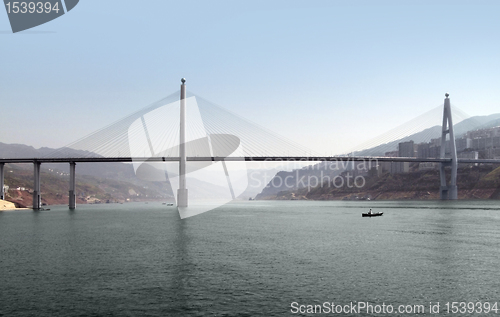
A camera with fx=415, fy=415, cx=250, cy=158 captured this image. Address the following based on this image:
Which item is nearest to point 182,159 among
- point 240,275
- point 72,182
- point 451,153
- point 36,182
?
point 72,182

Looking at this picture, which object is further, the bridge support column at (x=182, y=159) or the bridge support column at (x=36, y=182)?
the bridge support column at (x=36, y=182)

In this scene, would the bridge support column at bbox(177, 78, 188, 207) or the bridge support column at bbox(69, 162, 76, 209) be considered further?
the bridge support column at bbox(69, 162, 76, 209)

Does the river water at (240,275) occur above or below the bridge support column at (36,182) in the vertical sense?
below

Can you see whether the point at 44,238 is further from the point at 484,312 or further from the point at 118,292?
the point at 484,312

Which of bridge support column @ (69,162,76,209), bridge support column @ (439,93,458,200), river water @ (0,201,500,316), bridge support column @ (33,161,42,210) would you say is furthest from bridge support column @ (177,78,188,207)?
bridge support column @ (439,93,458,200)

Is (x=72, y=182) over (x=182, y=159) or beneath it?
beneath

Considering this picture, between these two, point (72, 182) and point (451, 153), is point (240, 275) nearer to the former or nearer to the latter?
point (72, 182)

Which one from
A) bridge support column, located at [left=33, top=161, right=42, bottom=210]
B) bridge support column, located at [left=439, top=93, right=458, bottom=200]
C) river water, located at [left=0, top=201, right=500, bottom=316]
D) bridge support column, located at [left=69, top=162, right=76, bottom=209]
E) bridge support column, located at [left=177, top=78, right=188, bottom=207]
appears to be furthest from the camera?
bridge support column, located at [left=439, top=93, right=458, bottom=200]

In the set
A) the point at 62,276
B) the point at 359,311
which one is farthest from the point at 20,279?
the point at 359,311

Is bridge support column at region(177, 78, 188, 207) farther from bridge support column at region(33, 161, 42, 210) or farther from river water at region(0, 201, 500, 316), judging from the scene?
river water at region(0, 201, 500, 316)

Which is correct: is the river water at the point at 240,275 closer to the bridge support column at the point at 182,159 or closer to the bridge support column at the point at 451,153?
the bridge support column at the point at 182,159

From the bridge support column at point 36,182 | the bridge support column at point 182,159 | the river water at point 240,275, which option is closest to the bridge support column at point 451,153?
the bridge support column at point 182,159

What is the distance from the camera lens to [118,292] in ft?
74.8

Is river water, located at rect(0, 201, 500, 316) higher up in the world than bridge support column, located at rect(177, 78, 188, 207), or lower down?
lower down
